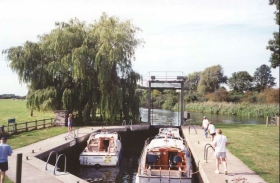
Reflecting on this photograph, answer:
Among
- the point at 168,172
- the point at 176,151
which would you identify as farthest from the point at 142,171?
the point at 176,151

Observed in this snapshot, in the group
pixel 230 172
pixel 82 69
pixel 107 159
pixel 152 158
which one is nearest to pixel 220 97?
pixel 82 69

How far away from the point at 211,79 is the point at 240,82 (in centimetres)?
902

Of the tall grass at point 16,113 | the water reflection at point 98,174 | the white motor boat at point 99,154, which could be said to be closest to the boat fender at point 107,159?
the white motor boat at point 99,154

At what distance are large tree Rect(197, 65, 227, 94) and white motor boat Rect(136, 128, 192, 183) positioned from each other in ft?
224

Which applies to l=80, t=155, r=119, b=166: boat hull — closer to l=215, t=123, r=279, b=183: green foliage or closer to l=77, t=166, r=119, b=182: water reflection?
l=77, t=166, r=119, b=182: water reflection

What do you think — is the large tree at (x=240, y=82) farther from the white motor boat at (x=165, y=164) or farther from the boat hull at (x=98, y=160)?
the white motor boat at (x=165, y=164)

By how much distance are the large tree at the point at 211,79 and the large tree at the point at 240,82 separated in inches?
90.3

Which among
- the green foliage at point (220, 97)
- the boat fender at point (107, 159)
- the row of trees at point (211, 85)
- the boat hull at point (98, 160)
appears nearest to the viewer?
the boat hull at point (98, 160)

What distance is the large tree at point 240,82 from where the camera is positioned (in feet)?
288

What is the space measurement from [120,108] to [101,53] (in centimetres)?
610

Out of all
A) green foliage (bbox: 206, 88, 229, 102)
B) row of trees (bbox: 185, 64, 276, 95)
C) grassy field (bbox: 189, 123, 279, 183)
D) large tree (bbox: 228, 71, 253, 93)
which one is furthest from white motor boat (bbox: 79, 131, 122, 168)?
large tree (bbox: 228, 71, 253, 93)

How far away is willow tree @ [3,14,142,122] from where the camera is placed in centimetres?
3075

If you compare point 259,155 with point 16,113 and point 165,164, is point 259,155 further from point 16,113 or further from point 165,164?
point 16,113

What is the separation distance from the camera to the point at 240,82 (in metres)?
88.1
